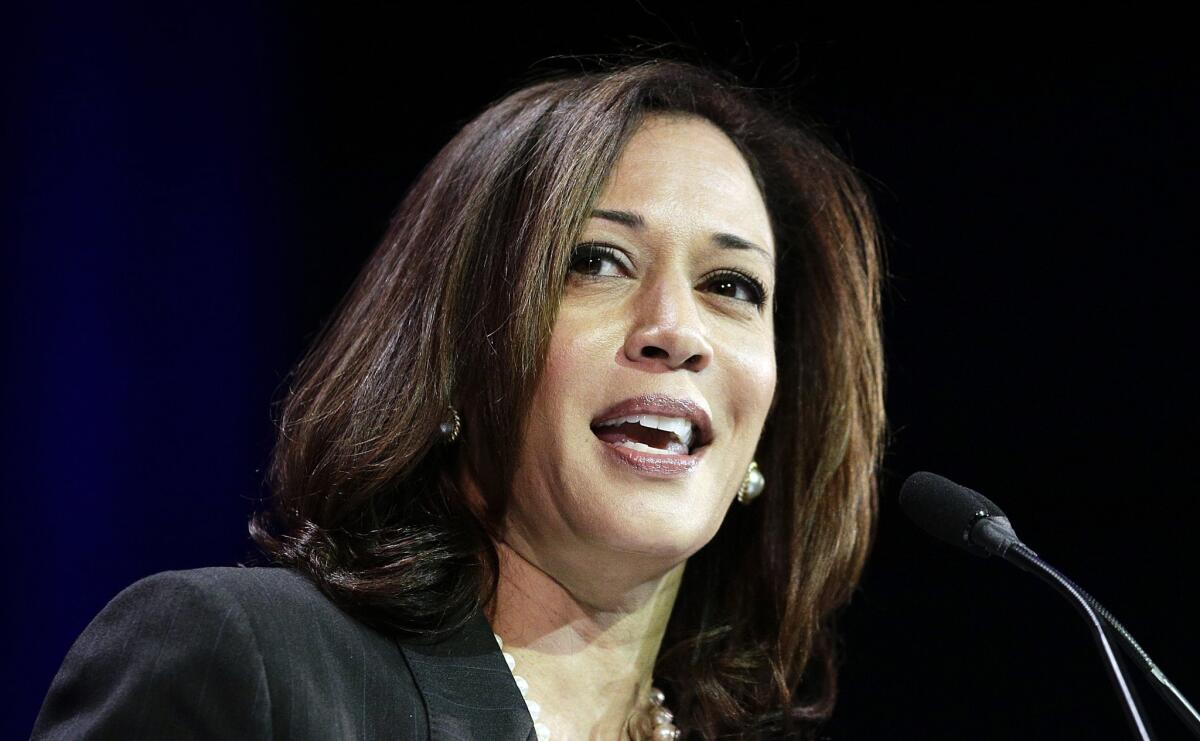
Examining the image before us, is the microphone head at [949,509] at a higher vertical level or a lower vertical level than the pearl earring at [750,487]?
higher

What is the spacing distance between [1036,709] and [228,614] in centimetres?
182

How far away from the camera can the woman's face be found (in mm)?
1771

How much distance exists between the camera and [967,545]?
1522 millimetres

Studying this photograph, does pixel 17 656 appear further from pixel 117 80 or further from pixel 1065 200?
pixel 1065 200

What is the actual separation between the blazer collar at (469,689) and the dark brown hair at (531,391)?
34mm

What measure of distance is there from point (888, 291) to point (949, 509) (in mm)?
1353

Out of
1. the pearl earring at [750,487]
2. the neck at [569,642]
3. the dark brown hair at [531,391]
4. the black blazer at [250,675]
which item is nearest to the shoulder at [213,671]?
the black blazer at [250,675]

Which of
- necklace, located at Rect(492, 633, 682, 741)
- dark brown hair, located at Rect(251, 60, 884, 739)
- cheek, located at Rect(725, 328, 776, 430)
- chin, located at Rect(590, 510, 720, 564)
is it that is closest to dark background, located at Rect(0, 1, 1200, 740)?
dark brown hair, located at Rect(251, 60, 884, 739)

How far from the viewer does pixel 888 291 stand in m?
2.83

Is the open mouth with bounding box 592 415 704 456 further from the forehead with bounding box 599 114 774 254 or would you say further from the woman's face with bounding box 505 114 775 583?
the forehead with bounding box 599 114 774 254

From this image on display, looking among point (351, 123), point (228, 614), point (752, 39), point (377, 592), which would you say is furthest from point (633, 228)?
point (351, 123)

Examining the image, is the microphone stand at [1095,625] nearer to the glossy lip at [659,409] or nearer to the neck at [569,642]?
the glossy lip at [659,409]

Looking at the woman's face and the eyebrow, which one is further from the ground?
the eyebrow

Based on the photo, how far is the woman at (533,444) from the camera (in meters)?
1.67
